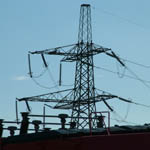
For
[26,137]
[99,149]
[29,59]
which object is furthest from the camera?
[29,59]

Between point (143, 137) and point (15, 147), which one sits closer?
point (143, 137)

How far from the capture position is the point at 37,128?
2719 cm

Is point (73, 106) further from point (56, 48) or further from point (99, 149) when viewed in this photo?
point (99, 149)

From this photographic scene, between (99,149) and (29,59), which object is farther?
(29,59)

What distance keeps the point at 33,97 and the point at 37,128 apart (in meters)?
21.2

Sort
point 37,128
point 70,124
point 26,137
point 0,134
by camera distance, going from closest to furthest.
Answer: point 26,137 < point 0,134 < point 37,128 < point 70,124

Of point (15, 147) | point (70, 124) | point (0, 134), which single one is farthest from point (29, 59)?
point (15, 147)

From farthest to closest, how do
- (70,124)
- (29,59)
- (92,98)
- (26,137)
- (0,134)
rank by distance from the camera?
(29,59), (92,98), (70,124), (0,134), (26,137)

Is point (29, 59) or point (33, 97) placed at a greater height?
point (29, 59)

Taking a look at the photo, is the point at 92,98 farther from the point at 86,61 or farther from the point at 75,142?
the point at 75,142

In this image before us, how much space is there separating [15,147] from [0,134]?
5280mm

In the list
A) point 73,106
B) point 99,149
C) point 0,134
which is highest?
point 73,106

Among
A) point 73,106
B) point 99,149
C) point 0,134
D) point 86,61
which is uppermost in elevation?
point 86,61

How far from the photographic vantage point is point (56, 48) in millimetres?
50969
